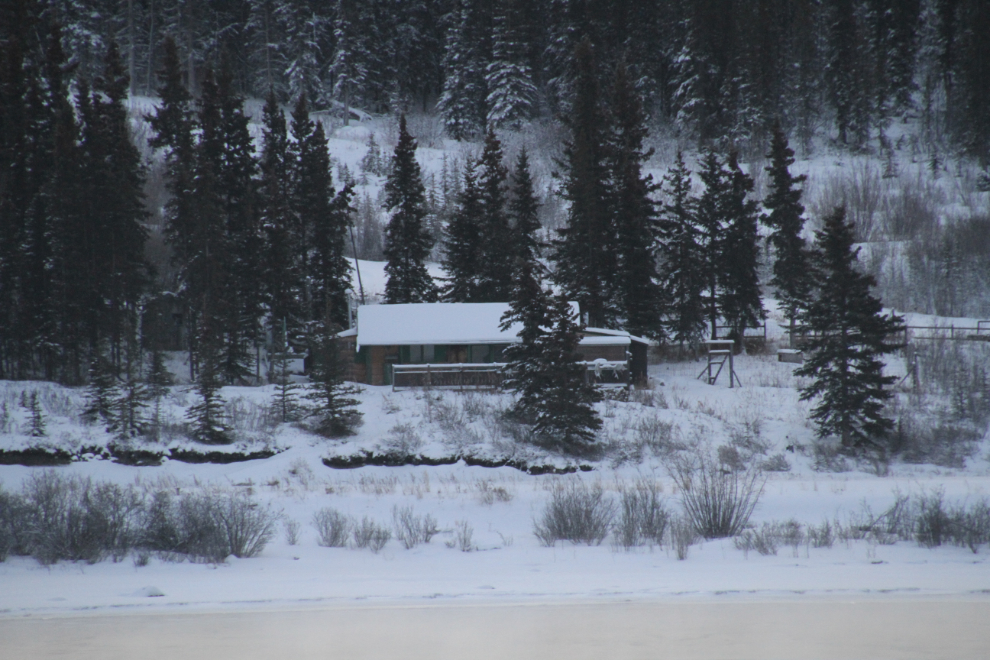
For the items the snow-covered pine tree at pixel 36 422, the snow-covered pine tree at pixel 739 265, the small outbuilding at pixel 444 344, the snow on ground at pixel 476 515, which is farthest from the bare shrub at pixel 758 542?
the snow-covered pine tree at pixel 739 265

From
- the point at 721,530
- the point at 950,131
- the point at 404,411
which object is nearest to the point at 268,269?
the point at 404,411

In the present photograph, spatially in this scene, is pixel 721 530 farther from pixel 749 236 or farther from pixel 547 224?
pixel 547 224

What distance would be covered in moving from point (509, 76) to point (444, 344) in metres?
45.4

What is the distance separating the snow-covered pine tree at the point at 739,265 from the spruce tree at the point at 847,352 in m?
12.2

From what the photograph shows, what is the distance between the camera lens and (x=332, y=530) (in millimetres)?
11844

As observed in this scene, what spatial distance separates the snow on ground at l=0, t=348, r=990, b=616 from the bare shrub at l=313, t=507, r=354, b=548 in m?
0.23

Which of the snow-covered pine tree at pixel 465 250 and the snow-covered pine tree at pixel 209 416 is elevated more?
the snow-covered pine tree at pixel 465 250

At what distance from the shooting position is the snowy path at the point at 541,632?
268 inches

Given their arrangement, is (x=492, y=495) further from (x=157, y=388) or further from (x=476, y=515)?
(x=157, y=388)

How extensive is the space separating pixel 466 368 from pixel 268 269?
11615mm

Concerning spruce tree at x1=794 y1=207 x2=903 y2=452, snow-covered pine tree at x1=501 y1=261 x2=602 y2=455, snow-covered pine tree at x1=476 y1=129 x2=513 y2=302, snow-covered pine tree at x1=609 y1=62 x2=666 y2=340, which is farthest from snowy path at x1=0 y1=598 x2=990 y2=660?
snow-covered pine tree at x1=476 y1=129 x2=513 y2=302

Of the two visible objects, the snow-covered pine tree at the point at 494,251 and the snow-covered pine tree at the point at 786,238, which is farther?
the snow-covered pine tree at the point at 786,238

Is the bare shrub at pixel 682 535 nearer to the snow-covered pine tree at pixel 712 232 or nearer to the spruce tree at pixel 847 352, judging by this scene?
the spruce tree at pixel 847 352

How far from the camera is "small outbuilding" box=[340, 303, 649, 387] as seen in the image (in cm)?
3241
